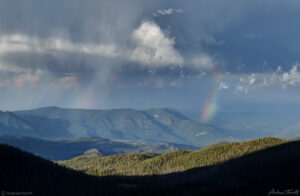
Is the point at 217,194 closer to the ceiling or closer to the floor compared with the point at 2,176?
closer to the floor

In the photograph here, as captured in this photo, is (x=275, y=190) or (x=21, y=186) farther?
(x=21, y=186)

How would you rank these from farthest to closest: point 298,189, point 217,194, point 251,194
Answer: point 217,194, point 251,194, point 298,189

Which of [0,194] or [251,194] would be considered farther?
[251,194]

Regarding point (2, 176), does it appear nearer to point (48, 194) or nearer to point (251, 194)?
point (48, 194)

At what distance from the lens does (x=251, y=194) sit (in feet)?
561

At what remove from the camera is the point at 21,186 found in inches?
7643

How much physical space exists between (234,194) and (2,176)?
5967 inches

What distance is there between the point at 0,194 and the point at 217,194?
128141 mm

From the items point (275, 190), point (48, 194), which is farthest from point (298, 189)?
point (48, 194)

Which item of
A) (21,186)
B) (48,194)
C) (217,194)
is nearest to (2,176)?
(21,186)

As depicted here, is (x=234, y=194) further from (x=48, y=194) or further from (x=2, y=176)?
(x=2, y=176)

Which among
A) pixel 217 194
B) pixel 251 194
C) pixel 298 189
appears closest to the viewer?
pixel 298 189

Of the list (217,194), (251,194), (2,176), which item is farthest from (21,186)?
(251,194)

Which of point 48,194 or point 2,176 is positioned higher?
point 2,176
